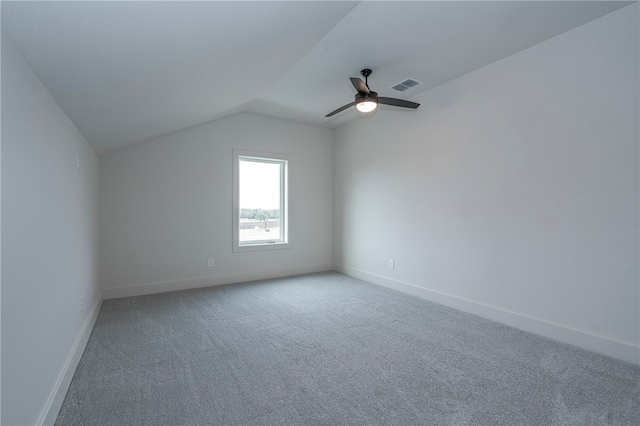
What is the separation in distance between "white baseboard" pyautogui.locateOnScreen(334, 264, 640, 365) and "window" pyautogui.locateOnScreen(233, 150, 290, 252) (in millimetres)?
2182

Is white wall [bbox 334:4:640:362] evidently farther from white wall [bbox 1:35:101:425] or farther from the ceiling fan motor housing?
white wall [bbox 1:35:101:425]

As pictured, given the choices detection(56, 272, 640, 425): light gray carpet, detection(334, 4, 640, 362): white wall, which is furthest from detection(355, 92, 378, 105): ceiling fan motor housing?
detection(56, 272, 640, 425): light gray carpet

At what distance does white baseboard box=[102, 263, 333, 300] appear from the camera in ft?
13.5

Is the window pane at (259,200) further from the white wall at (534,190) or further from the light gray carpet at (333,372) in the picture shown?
the white wall at (534,190)

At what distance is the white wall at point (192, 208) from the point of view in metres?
4.12

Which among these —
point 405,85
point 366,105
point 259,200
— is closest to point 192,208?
point 259,200

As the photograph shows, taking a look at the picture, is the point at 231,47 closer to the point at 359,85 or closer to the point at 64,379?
the point at 359,85

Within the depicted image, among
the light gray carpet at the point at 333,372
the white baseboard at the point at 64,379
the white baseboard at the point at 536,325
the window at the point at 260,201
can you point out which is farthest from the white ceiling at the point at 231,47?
the white baseboard at the point at 536,325

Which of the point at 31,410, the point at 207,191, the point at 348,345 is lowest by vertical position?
the point at 348,345

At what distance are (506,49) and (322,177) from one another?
3.41m

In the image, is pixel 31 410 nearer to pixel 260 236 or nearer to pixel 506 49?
pixel 260 236

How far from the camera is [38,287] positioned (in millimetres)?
1627

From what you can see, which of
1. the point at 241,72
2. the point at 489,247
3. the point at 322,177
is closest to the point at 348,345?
the point at 489,247

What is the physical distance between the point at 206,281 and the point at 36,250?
3181 millimetres
